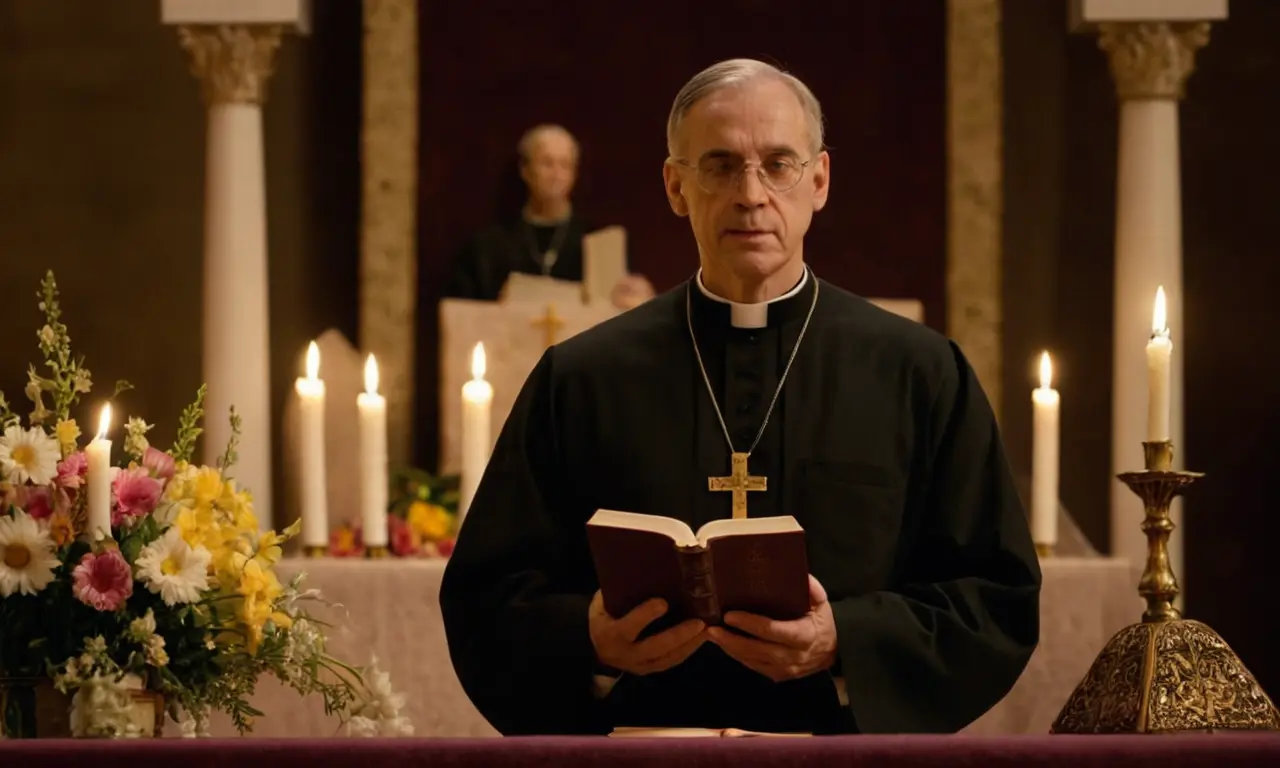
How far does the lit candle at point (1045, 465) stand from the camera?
557cm

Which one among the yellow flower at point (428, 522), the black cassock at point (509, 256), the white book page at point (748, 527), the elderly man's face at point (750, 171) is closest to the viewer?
the white book page at point (748, 527)

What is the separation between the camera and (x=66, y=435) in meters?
3.58

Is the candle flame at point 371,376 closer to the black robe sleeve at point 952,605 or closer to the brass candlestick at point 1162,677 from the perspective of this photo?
the black robe sleeve at point 952,605

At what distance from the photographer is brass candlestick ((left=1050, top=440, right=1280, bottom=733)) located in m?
3.07

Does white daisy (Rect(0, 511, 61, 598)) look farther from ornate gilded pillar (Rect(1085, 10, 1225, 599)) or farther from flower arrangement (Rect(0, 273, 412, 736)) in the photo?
ornate gilded pillar (Rect(1085, 10, 1225, 599))

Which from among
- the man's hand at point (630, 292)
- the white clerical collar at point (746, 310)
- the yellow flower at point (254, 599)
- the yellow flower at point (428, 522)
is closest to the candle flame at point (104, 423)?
the yellow flower at point (254, 599)

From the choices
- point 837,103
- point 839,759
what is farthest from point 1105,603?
point 837,103

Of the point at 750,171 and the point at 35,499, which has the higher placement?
the point at 750,171

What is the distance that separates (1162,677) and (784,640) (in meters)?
0.56

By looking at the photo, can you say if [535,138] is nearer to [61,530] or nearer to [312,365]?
[312,365]

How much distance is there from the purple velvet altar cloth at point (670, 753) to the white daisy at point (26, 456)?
125 centimetres

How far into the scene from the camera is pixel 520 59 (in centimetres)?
993

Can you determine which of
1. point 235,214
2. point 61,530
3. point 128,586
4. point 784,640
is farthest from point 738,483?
point 235,214

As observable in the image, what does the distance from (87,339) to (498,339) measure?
3.15 m
